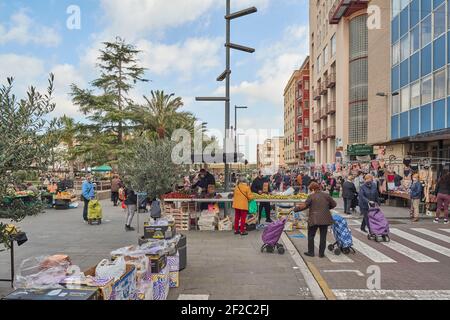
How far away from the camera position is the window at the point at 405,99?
77.0 feet

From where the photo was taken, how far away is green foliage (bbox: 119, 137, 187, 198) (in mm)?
11492

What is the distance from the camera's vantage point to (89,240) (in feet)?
34.6

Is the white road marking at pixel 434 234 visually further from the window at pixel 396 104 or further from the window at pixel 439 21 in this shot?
the window at pixel 396 104

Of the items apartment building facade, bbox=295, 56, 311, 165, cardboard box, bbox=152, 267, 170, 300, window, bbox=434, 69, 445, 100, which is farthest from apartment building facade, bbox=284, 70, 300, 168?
cardboard box, bbox=152, 267, 170, 300

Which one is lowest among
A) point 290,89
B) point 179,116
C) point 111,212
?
point 111,212

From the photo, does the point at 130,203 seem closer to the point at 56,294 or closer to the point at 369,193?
the point at 369,193

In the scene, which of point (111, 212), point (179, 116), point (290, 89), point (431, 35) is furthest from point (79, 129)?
point (290, 89)

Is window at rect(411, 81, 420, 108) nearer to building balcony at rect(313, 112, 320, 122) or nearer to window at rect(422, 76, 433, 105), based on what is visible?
window at rect(422, 76, 433, 105)

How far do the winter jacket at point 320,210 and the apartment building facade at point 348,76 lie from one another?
66.6 ft

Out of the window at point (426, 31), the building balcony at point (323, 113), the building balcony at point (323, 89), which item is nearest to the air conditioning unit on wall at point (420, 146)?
the window at point (426, 31)

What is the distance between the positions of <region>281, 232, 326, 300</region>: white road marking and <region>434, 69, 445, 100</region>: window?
14.0 metres

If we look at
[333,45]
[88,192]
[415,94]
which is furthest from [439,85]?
[333,45]
